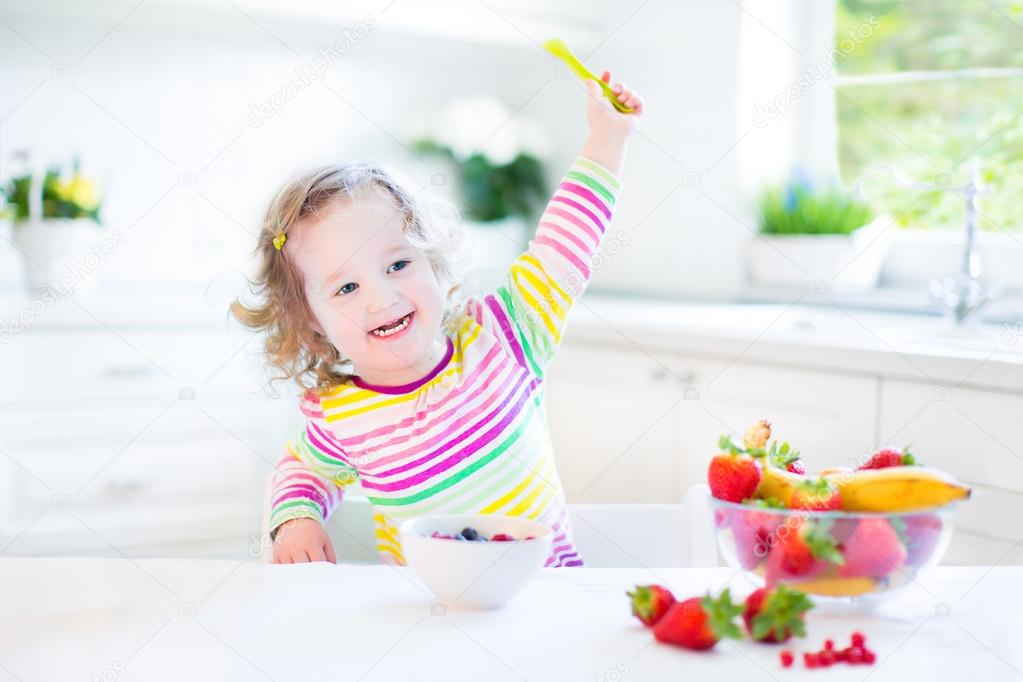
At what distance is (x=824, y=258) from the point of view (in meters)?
2.22

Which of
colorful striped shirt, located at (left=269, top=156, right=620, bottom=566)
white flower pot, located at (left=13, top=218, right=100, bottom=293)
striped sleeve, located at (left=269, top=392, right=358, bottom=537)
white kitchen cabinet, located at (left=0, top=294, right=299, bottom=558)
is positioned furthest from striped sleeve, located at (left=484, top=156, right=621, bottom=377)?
white flower pot, located at (left=13, top=218, right=100, bottom=293)

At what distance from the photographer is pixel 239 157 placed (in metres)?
2.75

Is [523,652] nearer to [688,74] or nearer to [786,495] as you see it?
[786,495]

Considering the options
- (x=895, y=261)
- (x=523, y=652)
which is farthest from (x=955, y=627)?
(x=895, y=261)

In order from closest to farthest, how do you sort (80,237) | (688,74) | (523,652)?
(523,652) < (80,237) < (688,74)

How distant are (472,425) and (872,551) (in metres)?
0.57

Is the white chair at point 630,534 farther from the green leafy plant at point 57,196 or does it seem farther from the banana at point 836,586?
the green leafy plant at point 57,196

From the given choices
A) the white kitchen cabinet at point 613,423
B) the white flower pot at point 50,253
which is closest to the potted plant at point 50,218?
the white flower pot at point 50,253

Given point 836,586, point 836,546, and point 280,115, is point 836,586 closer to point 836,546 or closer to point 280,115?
point 836,546

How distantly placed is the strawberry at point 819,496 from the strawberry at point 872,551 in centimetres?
4

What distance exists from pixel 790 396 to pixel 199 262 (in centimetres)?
158

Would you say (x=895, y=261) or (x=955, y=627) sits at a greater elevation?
(x=895, y=261)

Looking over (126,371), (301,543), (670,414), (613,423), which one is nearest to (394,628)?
(301,543)

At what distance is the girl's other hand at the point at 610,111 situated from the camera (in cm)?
108
